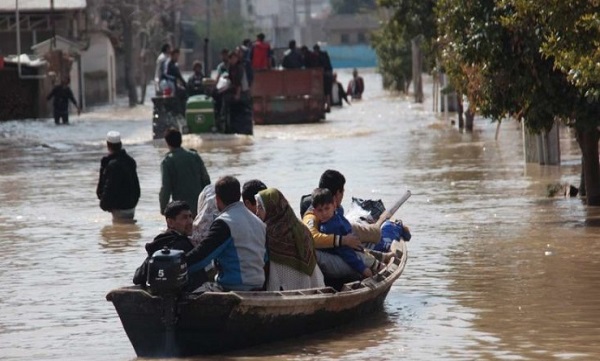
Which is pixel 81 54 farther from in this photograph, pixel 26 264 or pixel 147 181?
pixel 26 264

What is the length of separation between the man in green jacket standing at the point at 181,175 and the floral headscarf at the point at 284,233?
5.63 meters

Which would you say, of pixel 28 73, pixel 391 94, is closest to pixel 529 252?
pixel 28 73

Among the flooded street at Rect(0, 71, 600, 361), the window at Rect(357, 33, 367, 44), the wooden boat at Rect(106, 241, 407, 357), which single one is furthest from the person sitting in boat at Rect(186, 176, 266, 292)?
the window at Rect(357, 33, 367, 44)

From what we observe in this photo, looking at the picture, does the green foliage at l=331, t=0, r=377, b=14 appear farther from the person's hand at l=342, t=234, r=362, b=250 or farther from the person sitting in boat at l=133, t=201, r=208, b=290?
the person sitting in boat at l=133, t=201, r=208, b=290

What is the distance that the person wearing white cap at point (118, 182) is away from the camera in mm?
19781

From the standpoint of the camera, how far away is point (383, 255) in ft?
46.6

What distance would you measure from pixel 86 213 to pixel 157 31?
58.8 metres

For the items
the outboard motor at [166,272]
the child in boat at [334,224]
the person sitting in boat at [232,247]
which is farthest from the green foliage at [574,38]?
the outboard motor at [166,272]

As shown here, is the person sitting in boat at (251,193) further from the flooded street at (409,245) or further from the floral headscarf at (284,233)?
the flooded street at (409,245)

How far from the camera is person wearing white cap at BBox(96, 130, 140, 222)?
19781 mm

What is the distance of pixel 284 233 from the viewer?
12250 mm

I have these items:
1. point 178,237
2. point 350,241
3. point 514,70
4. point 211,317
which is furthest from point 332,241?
point 514,70

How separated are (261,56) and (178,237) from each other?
31.8 meters

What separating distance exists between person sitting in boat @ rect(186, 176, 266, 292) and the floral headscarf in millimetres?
308
